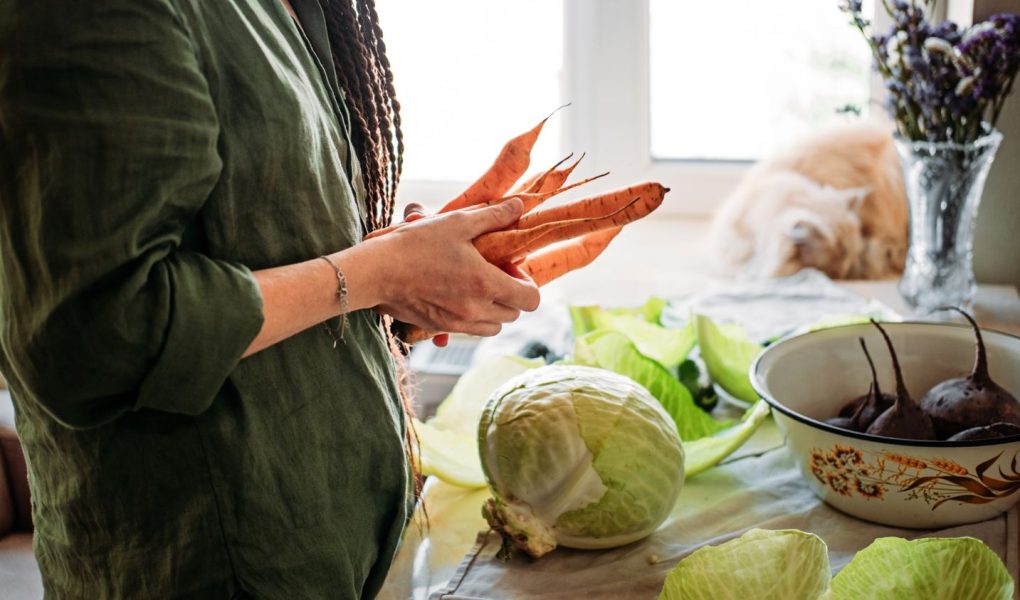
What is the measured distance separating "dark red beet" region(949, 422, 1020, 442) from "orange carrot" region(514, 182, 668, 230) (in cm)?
34

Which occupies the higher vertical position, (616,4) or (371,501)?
(616,4)

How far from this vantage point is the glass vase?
55.1 inches

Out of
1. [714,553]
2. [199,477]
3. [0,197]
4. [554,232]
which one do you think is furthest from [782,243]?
[0,197]

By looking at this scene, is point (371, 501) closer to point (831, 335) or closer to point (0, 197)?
point (0, 197)

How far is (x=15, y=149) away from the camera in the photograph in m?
0.59

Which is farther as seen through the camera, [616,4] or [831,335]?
[616,4]

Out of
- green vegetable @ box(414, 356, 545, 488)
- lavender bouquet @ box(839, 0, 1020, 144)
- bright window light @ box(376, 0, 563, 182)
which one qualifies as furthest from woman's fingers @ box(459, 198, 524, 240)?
bright window light @ box(376, 0, 563, 182)

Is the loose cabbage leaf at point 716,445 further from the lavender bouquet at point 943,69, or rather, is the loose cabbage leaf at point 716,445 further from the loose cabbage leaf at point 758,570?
the lavender bouquet at point 943,69

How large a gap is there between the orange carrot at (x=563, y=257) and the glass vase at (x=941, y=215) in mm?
A: 632

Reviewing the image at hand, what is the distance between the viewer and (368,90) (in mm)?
886

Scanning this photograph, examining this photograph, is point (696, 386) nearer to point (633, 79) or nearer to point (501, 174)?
point (501, 174)

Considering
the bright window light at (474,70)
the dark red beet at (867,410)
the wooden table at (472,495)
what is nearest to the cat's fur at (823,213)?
the wooden table at (472,495)

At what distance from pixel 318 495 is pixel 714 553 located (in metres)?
0.31

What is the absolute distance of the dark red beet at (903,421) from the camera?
0.88 metres
